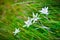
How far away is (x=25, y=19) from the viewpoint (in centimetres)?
190

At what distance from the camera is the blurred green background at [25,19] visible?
5.83 ft

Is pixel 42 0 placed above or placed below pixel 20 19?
above

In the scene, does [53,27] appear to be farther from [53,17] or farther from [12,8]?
[12,8]

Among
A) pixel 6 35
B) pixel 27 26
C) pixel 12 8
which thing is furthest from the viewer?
pixel 12 8

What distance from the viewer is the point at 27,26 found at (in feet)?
5.75

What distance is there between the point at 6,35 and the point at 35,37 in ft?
0.83

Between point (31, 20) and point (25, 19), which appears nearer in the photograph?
point (31, 20)

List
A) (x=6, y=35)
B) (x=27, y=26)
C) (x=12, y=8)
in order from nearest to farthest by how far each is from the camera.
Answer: (x=27, y=26), (x=6, y=35), (x=12, y=8)

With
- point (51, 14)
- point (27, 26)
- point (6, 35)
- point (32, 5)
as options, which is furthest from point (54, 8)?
point (6, 35)

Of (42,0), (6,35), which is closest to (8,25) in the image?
(6,35)

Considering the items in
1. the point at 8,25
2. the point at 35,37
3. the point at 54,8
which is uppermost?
the point at 54,8

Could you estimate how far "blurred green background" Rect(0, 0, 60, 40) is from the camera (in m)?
1.78

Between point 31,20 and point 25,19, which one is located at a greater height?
point 25,19

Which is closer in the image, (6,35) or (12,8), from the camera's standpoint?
(6,35)
